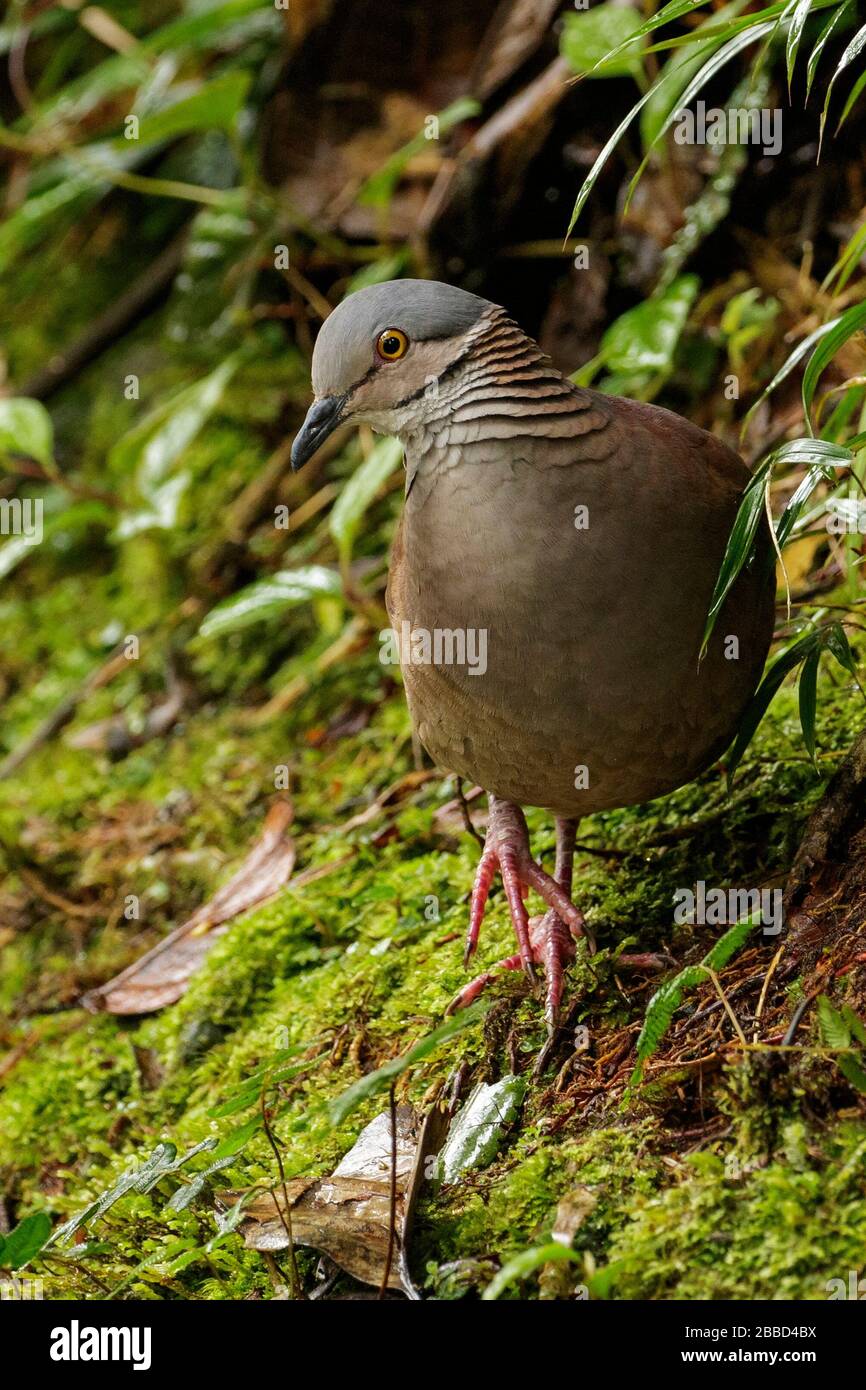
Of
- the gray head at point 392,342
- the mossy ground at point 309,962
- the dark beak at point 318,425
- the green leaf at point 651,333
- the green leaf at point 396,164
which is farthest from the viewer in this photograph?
the green leaf at point 396,164

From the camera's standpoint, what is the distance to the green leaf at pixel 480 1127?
273 cm

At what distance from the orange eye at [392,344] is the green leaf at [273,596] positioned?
168 cm

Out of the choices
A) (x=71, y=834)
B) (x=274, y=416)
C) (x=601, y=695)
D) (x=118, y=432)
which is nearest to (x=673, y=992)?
(x=601, y=695)

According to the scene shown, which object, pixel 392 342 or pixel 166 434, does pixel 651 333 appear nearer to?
pixel 392 342

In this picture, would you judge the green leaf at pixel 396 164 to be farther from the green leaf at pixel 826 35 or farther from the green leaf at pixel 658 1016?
the green leaf at pixel 658 1016

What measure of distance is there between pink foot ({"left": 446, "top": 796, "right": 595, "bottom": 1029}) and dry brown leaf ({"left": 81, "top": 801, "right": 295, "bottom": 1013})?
1039mm

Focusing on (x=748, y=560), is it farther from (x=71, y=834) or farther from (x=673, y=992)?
(x=71, y=834)

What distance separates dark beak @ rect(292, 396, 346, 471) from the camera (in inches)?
126

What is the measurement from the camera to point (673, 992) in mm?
2479

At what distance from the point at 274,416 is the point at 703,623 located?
403cm

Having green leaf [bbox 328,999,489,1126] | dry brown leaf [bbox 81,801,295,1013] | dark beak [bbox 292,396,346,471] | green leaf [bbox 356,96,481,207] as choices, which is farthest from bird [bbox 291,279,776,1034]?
green leaf [bbox 356,96,481,207]

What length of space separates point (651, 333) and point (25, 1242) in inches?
135

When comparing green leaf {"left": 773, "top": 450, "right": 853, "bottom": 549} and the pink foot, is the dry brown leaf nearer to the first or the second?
the pink foot

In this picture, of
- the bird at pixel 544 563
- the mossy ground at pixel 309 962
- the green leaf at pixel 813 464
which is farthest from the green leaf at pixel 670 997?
the green leaf at pixel 813 464
